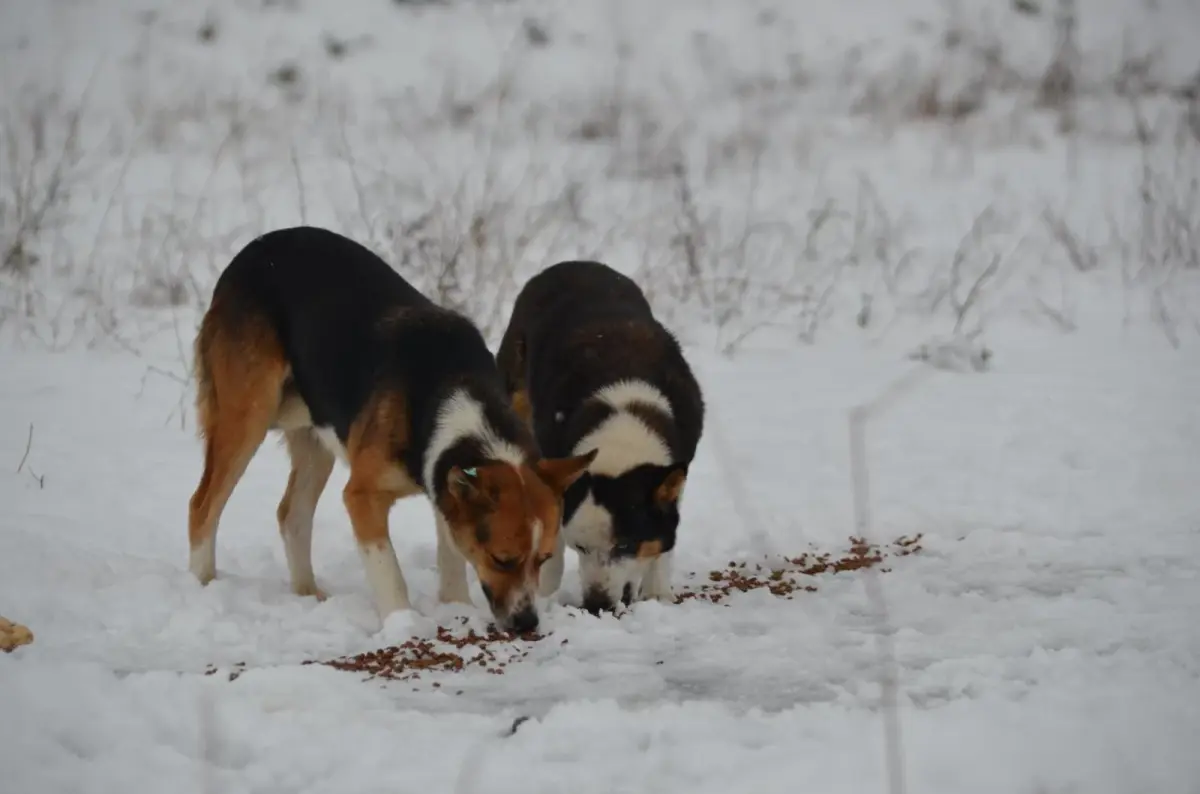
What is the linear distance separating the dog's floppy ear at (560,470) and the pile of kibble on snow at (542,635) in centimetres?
58

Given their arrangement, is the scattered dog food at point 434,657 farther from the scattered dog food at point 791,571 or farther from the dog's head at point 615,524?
the scattered dog food at point 791,571

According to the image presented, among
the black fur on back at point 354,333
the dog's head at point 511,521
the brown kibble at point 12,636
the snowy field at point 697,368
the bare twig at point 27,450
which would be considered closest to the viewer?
the snowy field at point 697,368

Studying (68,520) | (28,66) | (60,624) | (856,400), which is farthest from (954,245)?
(28,66)

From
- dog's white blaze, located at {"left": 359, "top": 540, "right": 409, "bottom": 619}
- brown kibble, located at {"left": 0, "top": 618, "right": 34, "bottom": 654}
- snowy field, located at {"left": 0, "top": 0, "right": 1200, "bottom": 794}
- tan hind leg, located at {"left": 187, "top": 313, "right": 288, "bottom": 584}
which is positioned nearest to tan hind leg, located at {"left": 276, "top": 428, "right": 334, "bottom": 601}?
snowy field, located at {"left": 0, "top": 0, "right": 1200, "bottom": 794}

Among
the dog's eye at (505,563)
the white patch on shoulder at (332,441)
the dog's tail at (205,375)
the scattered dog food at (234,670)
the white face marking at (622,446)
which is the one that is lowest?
the scattered dog food at (234,670)

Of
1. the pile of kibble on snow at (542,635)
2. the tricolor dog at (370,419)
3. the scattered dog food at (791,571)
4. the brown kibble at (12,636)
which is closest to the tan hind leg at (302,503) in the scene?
the tricolor dog at (370,419)

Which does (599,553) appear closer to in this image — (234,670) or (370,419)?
Answer: (370,419)

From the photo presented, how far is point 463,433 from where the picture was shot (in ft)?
17.9

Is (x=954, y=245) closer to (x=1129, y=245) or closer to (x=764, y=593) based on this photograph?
(x=1129, y=245)

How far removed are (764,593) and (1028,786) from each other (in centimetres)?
214

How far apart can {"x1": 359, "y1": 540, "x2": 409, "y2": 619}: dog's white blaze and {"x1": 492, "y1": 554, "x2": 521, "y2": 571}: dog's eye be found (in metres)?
0.59

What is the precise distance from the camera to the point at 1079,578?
558cm

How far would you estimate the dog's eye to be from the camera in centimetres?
516

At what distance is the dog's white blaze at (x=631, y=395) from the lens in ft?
20.8
